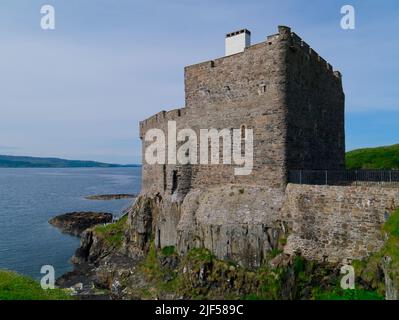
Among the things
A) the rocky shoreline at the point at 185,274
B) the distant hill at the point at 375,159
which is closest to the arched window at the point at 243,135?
the rocky shoreline at the point at 185,274

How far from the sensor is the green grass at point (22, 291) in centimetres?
1298

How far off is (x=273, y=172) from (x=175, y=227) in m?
9.52

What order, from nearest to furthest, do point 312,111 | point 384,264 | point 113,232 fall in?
point 384,264
point 312,111
point 113,232

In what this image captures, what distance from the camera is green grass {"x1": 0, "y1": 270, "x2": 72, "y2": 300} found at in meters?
13.0

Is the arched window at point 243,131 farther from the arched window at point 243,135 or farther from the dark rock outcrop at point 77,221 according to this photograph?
the dark rock outcrop at point 77,221

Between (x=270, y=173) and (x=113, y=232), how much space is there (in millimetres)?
22487

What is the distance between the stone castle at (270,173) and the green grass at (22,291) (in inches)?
412

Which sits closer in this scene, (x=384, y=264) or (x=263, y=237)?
(x=384, y=264)

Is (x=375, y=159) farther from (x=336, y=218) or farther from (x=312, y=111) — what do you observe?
(x=336, y=218)

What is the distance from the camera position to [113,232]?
37625 millimetres

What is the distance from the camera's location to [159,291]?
23.8 meters

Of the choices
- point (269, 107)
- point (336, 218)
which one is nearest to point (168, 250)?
point (269, 107)

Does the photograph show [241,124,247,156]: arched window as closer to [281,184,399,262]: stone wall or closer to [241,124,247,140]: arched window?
[241,124,247,140]: arched window

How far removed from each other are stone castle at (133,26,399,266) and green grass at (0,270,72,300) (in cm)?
1047
